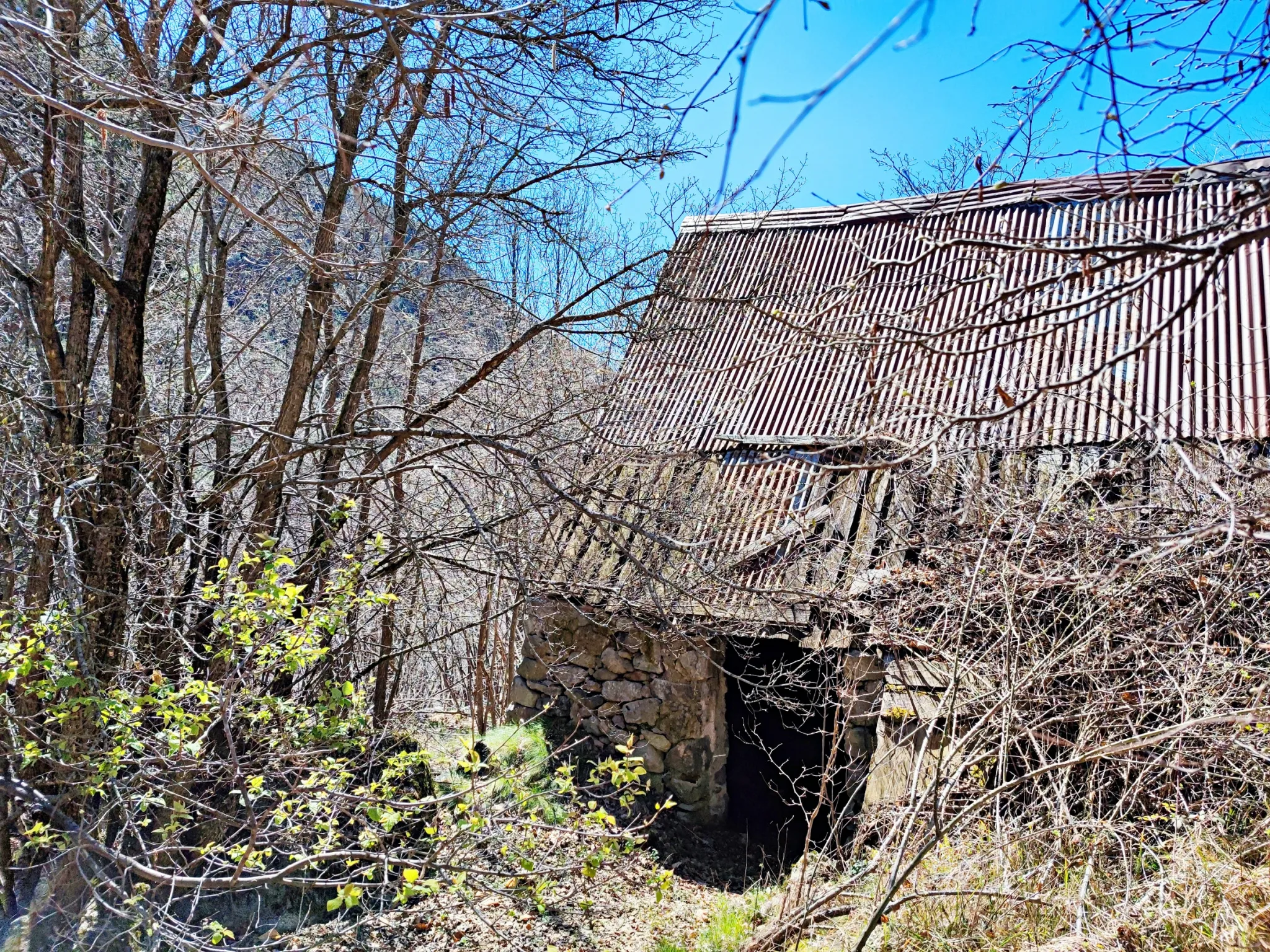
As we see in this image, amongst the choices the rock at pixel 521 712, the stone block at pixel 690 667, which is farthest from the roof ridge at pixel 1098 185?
the rock at pixel 521 712

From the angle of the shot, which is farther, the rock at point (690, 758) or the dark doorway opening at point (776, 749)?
the rock at point (690, 758)

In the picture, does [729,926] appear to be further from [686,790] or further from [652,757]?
[652,757]

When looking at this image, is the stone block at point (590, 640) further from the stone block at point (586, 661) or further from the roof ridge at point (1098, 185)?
the roof ridge at point (1098, 185)

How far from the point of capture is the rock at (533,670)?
8242mm

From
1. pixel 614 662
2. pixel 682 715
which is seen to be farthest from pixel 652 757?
pixel 614 662

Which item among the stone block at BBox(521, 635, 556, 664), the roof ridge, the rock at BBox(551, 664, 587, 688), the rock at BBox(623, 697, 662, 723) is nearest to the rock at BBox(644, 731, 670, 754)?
the rock at BBox(623, 697, 662, 723)

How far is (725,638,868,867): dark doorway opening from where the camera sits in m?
6.85

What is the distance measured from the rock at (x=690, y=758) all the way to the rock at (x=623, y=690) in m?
0.56

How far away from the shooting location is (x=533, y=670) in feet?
27.1

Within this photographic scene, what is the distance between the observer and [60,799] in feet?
12.1

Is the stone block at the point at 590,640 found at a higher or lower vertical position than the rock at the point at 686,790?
higher

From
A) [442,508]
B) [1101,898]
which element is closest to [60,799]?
[442,508]

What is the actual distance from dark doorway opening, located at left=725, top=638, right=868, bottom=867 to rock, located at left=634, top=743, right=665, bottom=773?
2.34ft

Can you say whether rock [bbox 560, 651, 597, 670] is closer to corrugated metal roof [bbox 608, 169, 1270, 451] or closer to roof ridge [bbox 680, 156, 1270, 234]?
corrugated metal roof [bbox 608, 169, 1270, 451]
